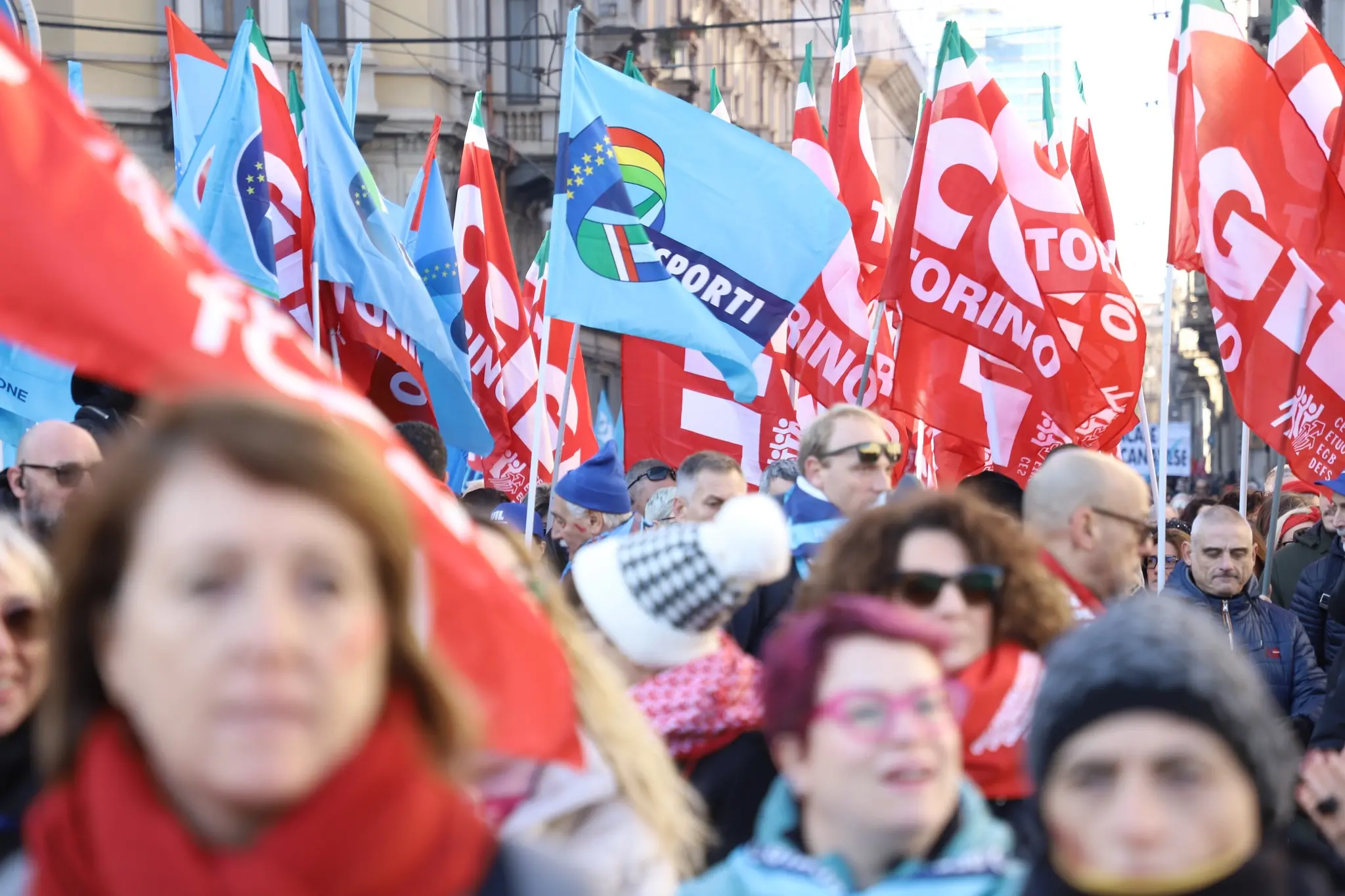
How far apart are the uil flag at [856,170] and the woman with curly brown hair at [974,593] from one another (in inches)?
→ 336

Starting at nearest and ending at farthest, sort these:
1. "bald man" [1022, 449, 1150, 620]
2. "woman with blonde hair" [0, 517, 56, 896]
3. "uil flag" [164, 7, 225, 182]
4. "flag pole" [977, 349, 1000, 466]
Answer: "woman with blonde hair" [0, 517, 56, 896]
"bald man" [1022, 449, 1150, 620]
"flag pole" [977, 349, 1000, 466]
"uil flag" [164, 7, 225, 182]

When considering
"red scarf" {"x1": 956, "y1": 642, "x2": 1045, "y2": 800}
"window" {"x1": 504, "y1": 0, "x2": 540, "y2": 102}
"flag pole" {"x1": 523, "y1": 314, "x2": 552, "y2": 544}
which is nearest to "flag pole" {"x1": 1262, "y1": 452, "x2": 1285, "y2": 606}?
"flag pole" {"x1": 523, "y1": 314, "x2": 552, "y2": 544}

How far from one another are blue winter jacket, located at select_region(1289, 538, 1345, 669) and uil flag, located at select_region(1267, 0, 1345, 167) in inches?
93.3

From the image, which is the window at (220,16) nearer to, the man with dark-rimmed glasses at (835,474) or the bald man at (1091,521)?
the man with dark-rimmed glasses at (835,474)

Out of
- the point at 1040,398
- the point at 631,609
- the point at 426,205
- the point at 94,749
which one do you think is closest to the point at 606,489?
the point at 1040,398

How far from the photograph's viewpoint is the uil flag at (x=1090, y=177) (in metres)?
13.6

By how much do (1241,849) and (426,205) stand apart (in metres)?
10.6

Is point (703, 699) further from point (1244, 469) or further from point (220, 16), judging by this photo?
point (220, 16)

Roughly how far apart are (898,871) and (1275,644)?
17.3 feet

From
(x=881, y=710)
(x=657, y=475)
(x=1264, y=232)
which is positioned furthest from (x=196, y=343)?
(x=657, y=475)

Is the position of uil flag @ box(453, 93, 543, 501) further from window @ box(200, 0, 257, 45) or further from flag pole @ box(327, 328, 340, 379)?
window @ box(200, 0, 257, 45)

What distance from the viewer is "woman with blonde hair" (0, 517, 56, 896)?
2.76 meters

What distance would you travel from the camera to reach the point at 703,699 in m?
3.65

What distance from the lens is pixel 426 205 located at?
488 inches
